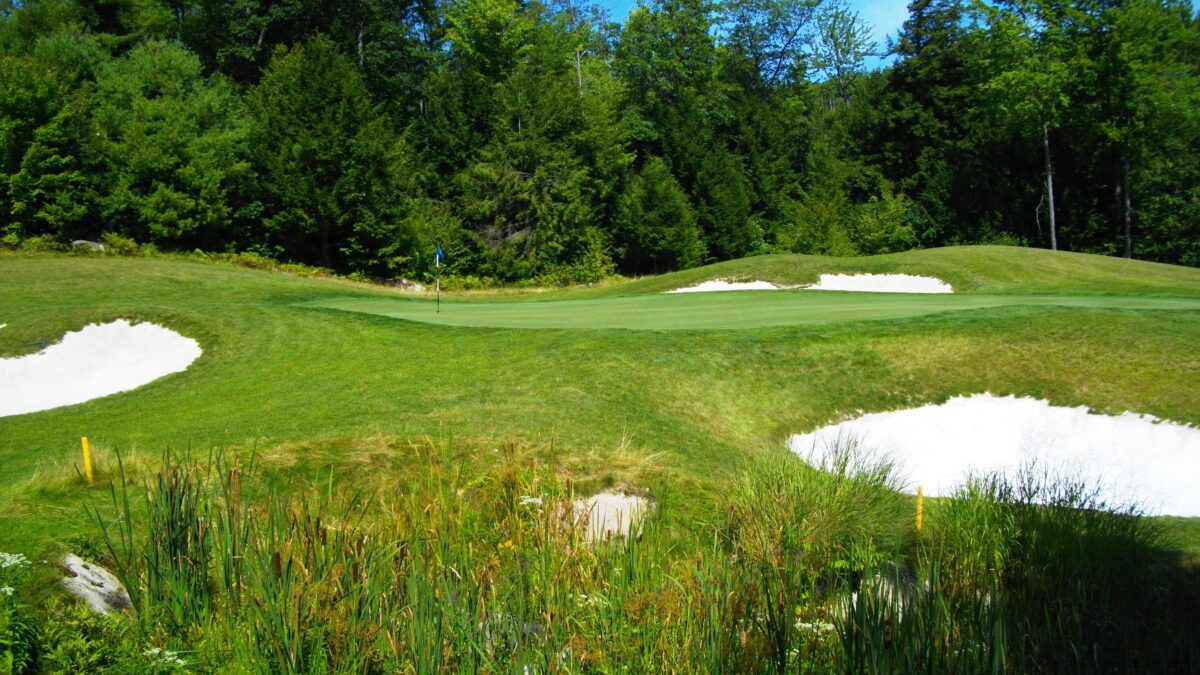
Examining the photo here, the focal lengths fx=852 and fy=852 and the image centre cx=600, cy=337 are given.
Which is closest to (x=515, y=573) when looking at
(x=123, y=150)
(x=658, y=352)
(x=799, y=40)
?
(x=658, y=352)

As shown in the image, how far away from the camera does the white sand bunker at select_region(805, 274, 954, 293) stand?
27266mm

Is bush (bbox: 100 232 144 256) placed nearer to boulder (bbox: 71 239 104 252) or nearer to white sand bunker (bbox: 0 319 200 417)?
boulder (bbox: 71 239 104 252)

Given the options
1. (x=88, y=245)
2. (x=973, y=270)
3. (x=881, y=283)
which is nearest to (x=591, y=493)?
(x=881, y=283)

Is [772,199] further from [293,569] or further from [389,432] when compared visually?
[293,569]

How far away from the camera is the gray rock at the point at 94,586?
16.7 ft

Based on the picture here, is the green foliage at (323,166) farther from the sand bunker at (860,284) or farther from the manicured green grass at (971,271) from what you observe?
the sand bunker at (860,284)

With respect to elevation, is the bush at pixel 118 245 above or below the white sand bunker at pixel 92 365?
above

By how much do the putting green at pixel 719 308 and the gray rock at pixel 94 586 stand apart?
33.4 feet

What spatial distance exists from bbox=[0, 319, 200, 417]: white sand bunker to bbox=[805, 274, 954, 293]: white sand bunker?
1897 cm

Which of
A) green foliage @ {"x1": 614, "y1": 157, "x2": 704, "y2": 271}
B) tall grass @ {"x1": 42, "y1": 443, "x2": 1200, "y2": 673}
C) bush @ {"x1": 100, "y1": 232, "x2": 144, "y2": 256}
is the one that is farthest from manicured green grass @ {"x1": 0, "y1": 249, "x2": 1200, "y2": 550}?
green foliage @ {"x1": 614, "y1": 157, "x2": 704, "y2": 271}

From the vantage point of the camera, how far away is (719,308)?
18094mm

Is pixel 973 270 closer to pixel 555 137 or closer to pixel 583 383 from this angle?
pixel 583 383

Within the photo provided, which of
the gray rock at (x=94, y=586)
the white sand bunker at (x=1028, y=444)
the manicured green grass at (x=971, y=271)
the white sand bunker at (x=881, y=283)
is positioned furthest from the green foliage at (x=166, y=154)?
the gray rock at (x=94, y=586)

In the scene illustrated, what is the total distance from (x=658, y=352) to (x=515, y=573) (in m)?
8.56
